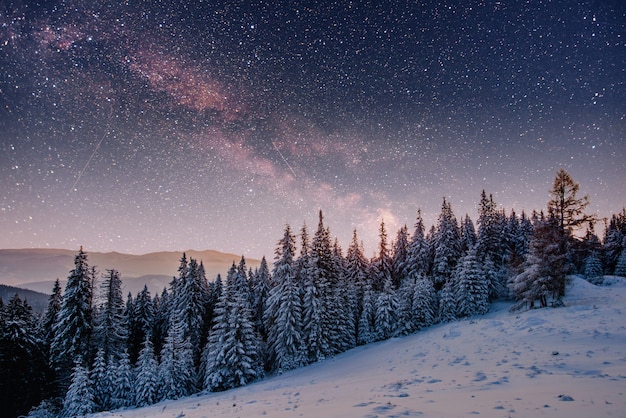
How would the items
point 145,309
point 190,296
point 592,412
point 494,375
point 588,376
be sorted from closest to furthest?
point 592,412 < point 588,376 < point 494,375 < point 190,296 < point 145,309

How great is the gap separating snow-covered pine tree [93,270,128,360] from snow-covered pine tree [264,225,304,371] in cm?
1784

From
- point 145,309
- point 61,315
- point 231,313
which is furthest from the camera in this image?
point 145,309

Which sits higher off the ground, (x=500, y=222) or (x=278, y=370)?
(x=500, y=222)

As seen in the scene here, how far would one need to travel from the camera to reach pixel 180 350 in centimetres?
3391

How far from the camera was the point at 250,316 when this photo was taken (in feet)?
113

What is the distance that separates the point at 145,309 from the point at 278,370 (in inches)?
1068

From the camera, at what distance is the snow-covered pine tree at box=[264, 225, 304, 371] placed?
35.9 m

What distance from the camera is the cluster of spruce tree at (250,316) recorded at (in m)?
30.1

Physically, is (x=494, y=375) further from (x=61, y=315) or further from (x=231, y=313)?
(x=61, y=315)

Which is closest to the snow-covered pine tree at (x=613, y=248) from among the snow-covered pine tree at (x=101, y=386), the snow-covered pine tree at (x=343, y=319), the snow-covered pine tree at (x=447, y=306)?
the snow-covered pine tree at (x=447, y=306)

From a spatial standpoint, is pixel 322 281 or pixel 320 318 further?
pixel 322 281

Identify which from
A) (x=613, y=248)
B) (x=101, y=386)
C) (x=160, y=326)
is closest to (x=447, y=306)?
(x=101, y=386)

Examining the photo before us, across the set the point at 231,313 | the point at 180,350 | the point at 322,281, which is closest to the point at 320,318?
the point at 322,281

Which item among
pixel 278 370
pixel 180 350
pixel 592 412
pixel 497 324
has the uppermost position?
pixel 592 412
